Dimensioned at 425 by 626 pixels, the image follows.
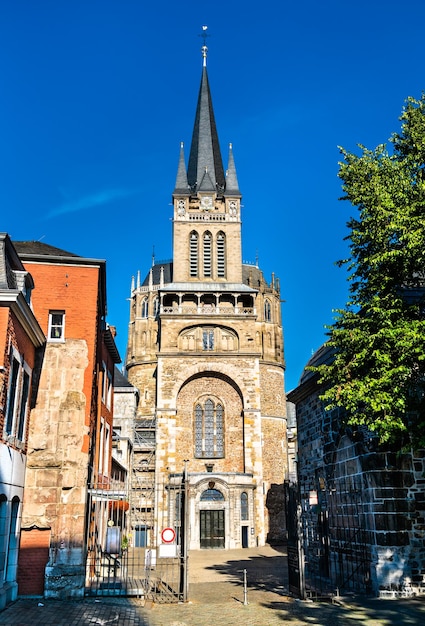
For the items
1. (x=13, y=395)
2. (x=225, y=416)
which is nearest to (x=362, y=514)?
(x=13, y=395)

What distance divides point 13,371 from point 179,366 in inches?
1021

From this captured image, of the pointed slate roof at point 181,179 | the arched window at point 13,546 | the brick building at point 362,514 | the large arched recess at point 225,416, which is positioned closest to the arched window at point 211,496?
the large arched recess at point 225,416

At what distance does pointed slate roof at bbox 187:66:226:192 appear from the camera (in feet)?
168

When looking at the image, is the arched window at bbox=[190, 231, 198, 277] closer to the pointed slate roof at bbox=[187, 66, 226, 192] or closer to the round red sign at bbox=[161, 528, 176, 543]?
the pointed slate roof at bbox=[187, 66, 226, 192]

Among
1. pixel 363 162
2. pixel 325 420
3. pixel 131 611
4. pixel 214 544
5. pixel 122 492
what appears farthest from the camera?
pixel 214 544

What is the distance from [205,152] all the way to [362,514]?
140 ft

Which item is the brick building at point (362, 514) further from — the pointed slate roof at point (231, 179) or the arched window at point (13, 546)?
the pointed slate roof at point (231, 179)

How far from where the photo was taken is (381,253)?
13.5 metres

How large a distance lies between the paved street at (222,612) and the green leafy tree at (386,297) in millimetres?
3777

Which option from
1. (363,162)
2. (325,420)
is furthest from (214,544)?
(363,162)

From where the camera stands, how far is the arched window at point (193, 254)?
4569 centimetres

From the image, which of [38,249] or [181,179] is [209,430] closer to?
[181,179]

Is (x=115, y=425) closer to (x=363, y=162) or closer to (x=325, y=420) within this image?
(x=325, y=420)

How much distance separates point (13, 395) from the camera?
14023 mm
